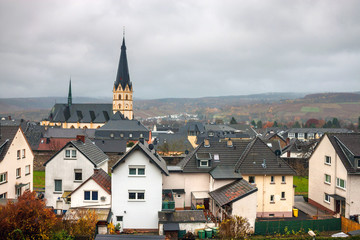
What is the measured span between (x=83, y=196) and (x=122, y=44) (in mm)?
115057

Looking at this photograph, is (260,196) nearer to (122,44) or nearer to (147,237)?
(147,237)

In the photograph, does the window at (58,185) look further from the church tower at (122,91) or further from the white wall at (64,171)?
the church tower at (122,91)

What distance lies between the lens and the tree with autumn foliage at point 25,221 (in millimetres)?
20344

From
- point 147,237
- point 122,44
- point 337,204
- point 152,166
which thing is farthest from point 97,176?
point 122,44

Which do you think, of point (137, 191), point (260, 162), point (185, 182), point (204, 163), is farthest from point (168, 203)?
point (260, 162)

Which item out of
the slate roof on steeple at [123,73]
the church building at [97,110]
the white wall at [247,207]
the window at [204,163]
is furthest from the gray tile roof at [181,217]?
the slate roof on steeple at [123,73]

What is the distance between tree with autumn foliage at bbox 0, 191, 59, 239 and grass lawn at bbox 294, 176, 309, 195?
31.1m

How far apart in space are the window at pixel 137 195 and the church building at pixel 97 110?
101 m

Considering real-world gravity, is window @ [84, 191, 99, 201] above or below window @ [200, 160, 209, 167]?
below

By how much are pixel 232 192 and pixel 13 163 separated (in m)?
21.6

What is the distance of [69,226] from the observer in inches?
928

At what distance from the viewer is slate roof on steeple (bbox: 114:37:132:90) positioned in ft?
443

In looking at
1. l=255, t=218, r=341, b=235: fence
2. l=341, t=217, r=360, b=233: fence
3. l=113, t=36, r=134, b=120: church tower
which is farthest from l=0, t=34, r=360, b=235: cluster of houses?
l=113, t=36, r=134, b=120: church tower

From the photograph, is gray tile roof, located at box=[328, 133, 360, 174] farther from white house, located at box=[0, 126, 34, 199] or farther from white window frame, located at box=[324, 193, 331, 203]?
white house, located at box=[0, 126, 34, 199]
